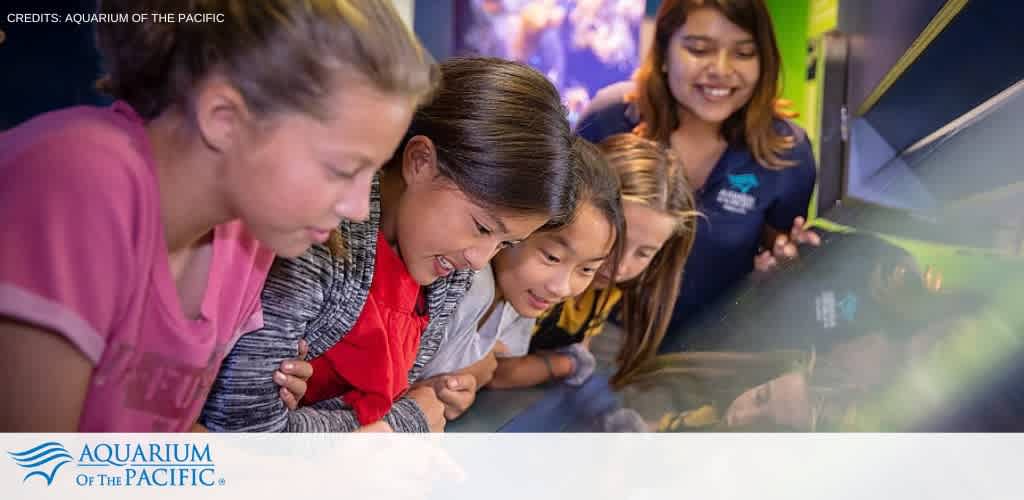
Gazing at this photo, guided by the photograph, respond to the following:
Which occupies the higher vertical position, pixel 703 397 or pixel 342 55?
pixel 342 55

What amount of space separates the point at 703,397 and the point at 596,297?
30cm

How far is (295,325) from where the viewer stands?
1639 mm

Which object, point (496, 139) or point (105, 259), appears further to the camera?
point (496, 139)

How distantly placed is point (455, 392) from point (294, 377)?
1.05 feet

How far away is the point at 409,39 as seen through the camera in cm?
156

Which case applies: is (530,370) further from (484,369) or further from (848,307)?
(848,307)

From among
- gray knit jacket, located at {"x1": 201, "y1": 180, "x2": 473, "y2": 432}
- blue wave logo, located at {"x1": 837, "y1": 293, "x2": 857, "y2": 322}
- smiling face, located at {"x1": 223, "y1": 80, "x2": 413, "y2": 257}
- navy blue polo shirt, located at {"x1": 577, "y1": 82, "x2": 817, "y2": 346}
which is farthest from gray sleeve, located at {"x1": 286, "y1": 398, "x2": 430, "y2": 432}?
blue wave logo, located at {"x1": 837, "y1": 293, "x2": 857, "y2": 322}
